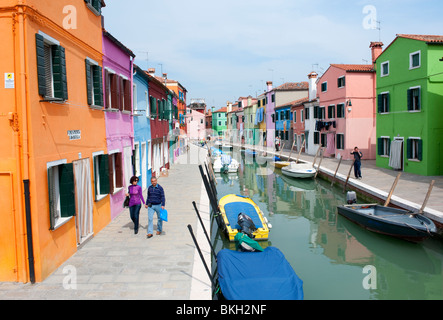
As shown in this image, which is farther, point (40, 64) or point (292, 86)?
point (292, 86)

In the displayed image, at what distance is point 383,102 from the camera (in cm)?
2348

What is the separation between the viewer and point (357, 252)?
11344 millimetres

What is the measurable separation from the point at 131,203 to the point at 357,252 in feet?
22.0

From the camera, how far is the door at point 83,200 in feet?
28.3

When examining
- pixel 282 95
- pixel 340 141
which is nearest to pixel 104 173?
pixel 340 141

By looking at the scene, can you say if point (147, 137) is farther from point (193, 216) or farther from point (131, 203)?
point (131, 203)

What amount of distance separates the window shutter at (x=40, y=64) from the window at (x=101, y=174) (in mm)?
3671

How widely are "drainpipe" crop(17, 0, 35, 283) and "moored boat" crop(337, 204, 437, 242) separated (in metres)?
9.74

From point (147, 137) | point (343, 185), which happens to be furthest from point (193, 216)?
point (343, 185)

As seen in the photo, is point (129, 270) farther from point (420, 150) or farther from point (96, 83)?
point (420, 150)

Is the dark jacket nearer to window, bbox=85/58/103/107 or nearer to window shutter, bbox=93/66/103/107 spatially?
window, bbox=85/58/103/107

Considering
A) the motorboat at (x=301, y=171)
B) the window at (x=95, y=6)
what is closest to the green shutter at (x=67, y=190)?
the window at (x=95, y=6)

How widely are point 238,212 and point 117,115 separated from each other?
510 centimetres

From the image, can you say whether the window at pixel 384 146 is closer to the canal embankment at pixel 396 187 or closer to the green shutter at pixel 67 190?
the canal embankment at pixel 396 187
